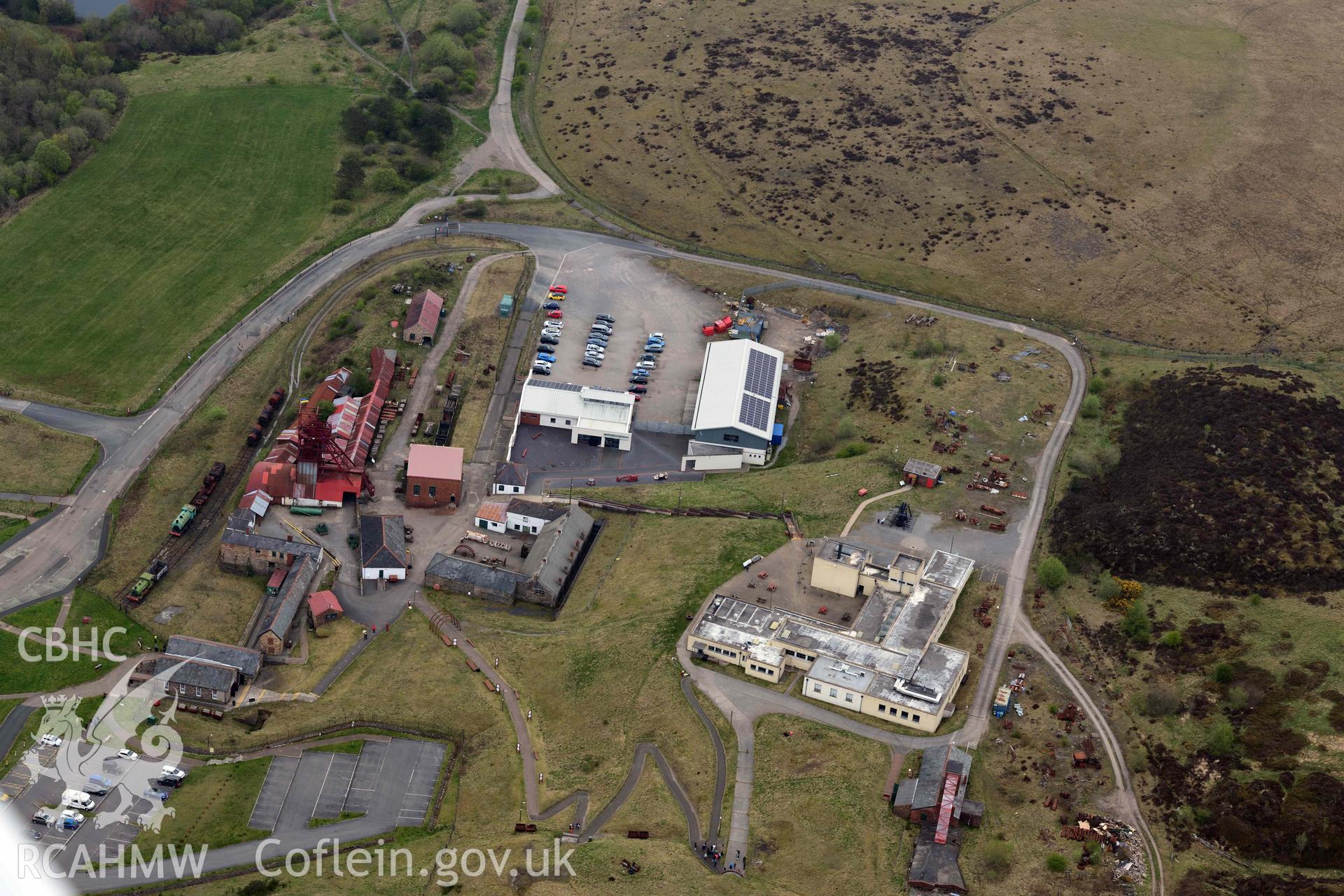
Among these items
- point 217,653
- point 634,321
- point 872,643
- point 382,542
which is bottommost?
point 217,653

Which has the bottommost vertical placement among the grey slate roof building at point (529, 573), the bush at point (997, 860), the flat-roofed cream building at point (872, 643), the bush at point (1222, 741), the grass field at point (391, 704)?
the grass field at point (391, 704)

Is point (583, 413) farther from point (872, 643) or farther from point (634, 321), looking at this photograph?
point (872, 643)

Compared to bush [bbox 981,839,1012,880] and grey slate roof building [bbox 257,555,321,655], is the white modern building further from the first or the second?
bush [bbox 981,839,1012,880]

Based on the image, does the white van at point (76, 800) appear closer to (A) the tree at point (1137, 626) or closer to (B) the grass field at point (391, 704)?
(B) the grass field at point (391, 704)

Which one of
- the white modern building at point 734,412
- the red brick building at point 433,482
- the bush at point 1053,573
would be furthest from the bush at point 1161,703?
the red brick building at point 433,482

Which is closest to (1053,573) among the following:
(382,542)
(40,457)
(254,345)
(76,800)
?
(382,542)

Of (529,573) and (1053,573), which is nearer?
(1053,573)
